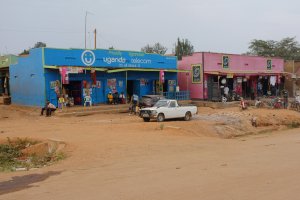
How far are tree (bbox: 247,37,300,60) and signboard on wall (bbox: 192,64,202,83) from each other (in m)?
33.3

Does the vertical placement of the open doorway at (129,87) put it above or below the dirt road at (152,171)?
above

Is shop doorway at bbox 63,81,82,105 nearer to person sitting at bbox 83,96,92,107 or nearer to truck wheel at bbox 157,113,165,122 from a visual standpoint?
Result: person sitting at bbox 83,96,92,107

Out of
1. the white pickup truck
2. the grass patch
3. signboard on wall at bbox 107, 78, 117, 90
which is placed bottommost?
the grass patch

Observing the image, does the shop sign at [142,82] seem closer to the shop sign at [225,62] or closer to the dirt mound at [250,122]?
the shop sign at [225,62]

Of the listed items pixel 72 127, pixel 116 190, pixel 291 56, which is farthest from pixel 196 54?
pixel 291 56

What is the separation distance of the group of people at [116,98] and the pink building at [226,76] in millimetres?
8351

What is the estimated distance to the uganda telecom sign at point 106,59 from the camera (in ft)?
97.6

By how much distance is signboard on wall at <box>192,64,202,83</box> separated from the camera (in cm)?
3792

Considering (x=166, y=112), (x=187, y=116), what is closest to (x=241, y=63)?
(x=187, y=116)

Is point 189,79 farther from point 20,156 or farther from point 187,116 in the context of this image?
point 20,156

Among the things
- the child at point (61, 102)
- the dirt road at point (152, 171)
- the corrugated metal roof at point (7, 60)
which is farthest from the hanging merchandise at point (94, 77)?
the dirt road at point (152, 171)

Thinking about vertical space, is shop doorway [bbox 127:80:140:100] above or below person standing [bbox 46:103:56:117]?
above

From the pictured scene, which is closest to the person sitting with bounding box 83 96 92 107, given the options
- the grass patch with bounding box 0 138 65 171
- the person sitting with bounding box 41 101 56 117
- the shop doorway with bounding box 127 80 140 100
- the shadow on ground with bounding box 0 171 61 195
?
the person sitting with bounding box 41 101 56 117

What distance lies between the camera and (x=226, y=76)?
38125 millimetres
